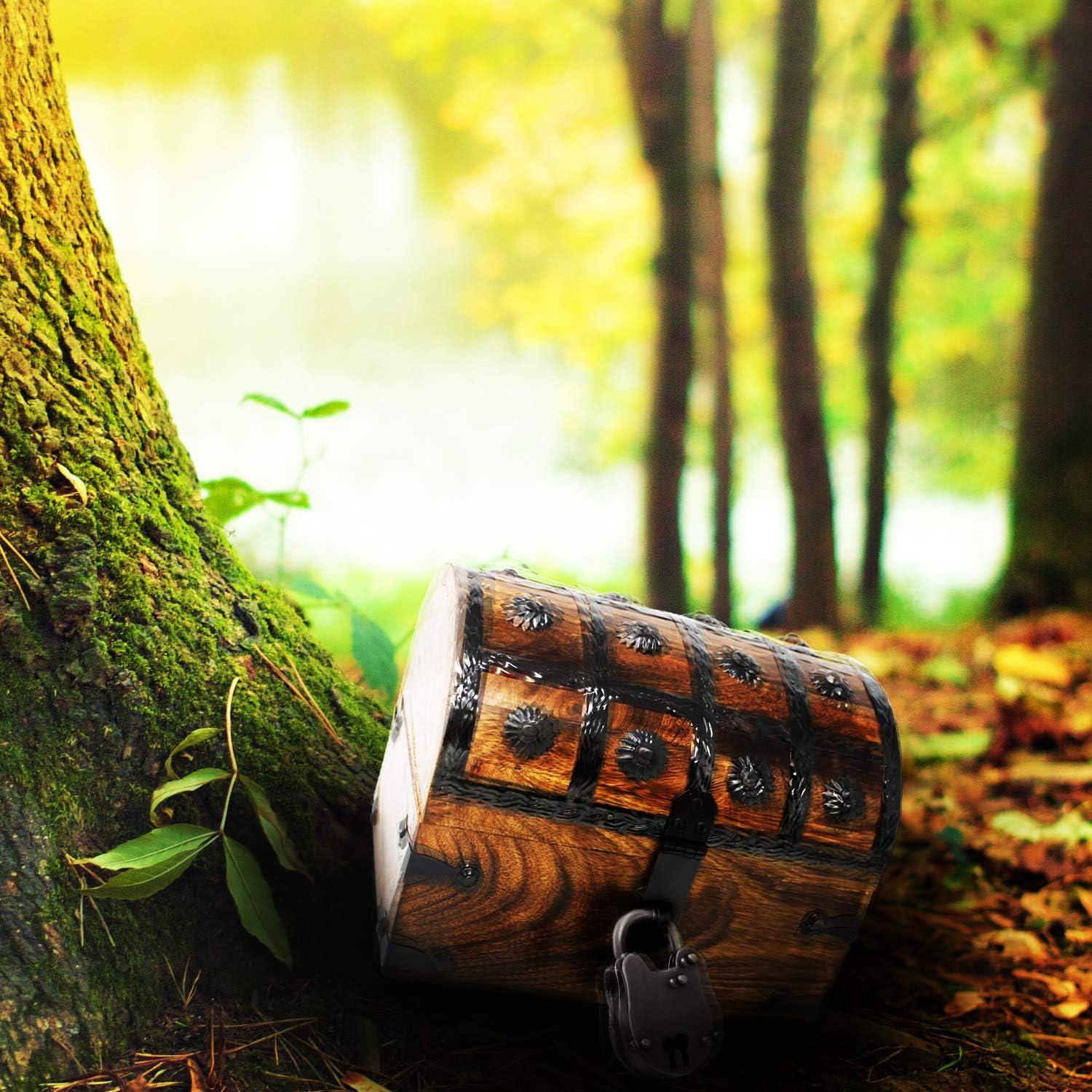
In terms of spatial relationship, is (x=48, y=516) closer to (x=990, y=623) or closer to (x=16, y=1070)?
(x=16, y=1070)

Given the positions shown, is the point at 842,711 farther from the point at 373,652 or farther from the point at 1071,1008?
the point at 373,652

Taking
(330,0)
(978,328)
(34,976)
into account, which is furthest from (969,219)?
(34,976)

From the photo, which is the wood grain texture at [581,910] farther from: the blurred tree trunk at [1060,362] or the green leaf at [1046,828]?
Answer: the blurred tree trunk at [1060,362]

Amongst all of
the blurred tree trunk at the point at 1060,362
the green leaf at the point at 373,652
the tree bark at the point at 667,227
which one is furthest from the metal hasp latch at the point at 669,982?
the tree bark at the point at 667,227

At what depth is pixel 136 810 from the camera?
152 cm

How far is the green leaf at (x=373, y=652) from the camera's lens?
210 cm

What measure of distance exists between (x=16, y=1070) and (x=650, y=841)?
36.2 inches

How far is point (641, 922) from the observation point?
1.54 meters

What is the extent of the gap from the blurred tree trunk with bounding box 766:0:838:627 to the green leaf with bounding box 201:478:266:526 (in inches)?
198

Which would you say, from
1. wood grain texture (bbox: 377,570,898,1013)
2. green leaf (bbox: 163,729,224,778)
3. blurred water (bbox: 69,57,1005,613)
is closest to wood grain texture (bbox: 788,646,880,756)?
wood grain texture (bbox: 377,570,898,1013)

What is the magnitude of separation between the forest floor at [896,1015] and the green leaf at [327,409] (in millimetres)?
1047

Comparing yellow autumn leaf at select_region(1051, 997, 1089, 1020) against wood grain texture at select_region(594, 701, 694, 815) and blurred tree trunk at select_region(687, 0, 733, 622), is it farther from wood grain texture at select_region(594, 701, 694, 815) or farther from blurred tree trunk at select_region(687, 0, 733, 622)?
blurred tree trunk at select_region(687, 0, 733, 622)

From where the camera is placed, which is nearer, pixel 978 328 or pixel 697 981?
pixel 697 981

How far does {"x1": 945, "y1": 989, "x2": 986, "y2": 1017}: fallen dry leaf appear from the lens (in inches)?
72.7
